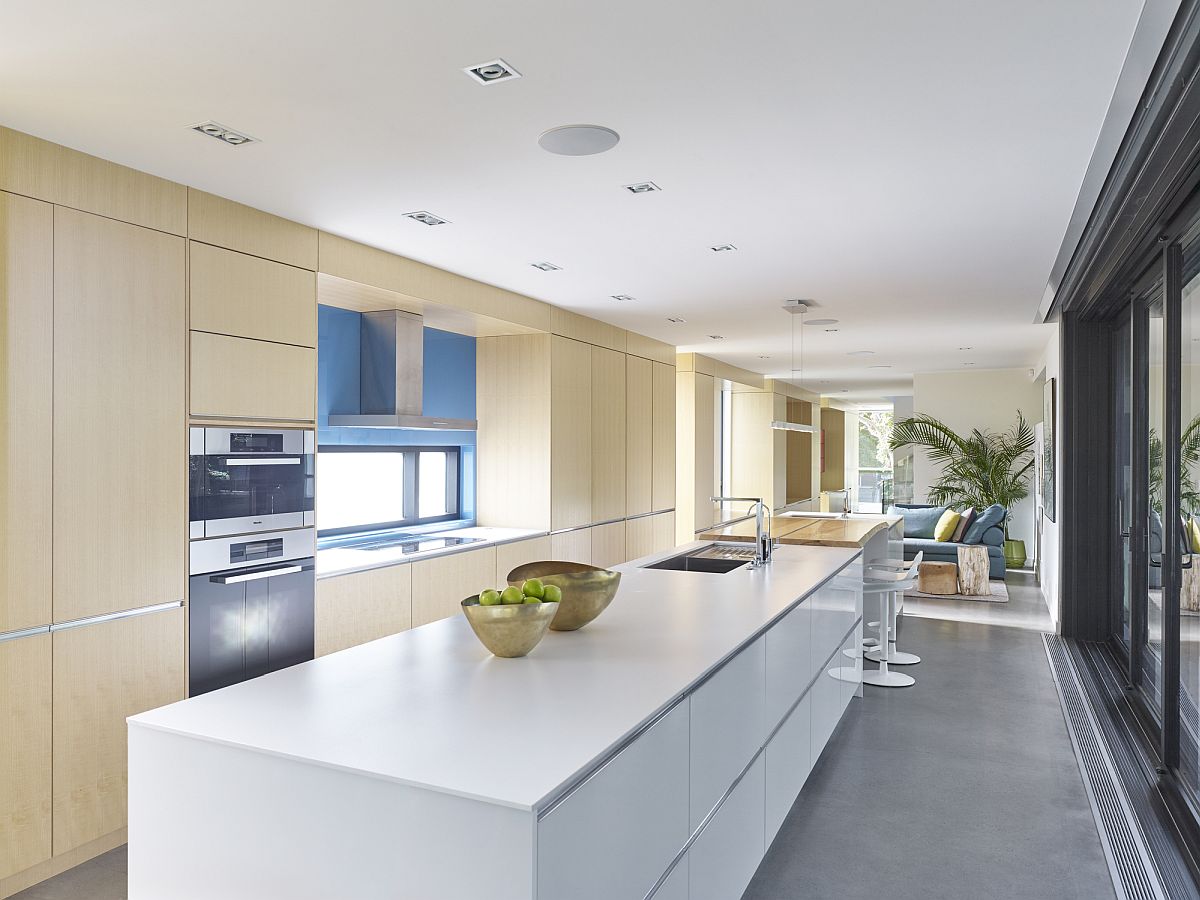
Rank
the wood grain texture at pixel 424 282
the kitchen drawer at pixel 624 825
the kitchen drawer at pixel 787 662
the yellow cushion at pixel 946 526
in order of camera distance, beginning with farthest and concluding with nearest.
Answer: the yellow cushion at pixel 946 526 < the wood grain texture at pixel 424 282 < the kitchen drawer at pixel 787 662 < the kitchen drawer at pixel 624 825

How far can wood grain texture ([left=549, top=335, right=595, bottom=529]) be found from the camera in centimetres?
596

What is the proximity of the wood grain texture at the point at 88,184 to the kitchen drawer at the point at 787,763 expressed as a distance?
2.99 m

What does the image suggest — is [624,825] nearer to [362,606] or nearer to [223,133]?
[223,133]

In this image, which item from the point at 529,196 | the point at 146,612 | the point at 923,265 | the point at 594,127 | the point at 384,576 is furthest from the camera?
the point at 923,265

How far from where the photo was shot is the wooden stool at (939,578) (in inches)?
313

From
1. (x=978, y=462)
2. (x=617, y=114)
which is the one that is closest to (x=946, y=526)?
(x=978, y=462)

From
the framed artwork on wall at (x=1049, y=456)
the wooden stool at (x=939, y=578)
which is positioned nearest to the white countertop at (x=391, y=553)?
the framed artwork on wall at (x=1049, y=456)

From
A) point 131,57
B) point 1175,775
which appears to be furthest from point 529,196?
point 1175,775

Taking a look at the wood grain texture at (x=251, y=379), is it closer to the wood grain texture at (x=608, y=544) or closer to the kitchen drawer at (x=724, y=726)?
Answer: the kitchen drawer at (x=724, y=726)

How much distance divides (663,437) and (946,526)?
3290 mm

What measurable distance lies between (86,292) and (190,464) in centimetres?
75

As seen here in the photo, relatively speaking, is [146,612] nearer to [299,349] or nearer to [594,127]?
[299,349]

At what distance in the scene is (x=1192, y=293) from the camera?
3.07 m

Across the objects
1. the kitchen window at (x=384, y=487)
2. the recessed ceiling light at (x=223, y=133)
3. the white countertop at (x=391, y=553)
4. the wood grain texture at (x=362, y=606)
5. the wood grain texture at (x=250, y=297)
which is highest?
the recessed ceiling light at (x=223, y=133)
